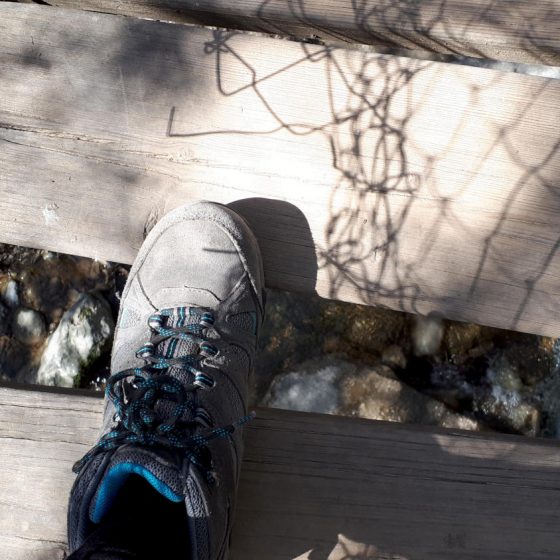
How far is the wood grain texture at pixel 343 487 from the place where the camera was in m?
1.31

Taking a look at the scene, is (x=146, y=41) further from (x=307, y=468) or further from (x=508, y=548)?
(x=508, y=548)

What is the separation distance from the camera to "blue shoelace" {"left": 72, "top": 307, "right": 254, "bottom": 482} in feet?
3.75

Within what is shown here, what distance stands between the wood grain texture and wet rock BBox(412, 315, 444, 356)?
1.09 meters

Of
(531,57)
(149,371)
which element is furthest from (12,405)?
(531,57)

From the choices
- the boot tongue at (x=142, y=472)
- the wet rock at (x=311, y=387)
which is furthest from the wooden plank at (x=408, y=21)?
the wet rock at (x=311, y=387)

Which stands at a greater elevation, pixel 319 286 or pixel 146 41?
pixel 146 41

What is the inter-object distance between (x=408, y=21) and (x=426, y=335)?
142 centimetres

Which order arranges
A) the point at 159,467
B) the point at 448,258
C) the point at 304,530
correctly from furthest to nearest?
the point at 448,258 < the point at 304,530 < the point at 159,467

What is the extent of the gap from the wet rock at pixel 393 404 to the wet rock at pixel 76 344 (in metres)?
1.16

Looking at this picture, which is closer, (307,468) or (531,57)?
(307,468)

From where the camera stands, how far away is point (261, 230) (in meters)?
1.49

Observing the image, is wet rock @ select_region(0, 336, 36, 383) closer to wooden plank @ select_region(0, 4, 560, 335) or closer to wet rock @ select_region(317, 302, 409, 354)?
wooden plank @ select_region(0, 4, 560, 335)

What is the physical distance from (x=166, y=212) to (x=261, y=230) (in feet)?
0.87

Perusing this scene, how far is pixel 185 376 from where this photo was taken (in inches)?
51.5
